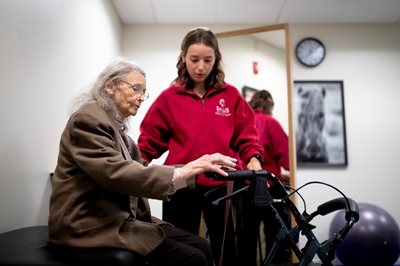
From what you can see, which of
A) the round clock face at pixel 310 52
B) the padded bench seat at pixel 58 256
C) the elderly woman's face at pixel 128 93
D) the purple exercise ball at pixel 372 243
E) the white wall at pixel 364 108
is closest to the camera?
the padded bench seat at pixel 58 256

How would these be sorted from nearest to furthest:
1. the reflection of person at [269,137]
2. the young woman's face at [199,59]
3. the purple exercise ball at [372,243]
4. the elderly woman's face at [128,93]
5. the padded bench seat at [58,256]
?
the padded bench seat at [58,256]
the elderly woman's face at [128,93]
the young woman's face at [199,59]
the purple exercise ball at [372,243]
the reflection of person at [269,137]

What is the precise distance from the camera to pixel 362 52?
11.6 feet

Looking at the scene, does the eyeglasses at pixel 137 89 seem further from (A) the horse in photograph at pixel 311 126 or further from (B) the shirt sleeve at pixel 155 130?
(A) the horse in photograph at pixel 311 126

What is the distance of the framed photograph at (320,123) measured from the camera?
339 cm

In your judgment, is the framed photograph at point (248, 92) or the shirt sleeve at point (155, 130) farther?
the framed photograph at point (248, 92)

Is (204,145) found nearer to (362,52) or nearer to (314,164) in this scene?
(314,164)

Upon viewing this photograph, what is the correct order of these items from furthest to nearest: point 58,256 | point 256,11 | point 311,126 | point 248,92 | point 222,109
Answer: point 311,126 < point 256,11 < point 248,92 < point 222,109 < point 58,256

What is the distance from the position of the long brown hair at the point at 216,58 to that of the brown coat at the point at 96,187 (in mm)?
622

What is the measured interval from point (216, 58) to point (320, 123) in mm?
2288

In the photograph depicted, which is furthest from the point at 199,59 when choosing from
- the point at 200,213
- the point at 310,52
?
the point at 310,52

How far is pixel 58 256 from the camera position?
2.89 ft

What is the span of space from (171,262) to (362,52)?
3.39 metres

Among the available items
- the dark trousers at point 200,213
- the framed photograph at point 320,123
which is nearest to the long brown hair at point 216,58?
the dark trousers at point 200,213

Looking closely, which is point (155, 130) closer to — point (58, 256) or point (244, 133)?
point (244, 133)
